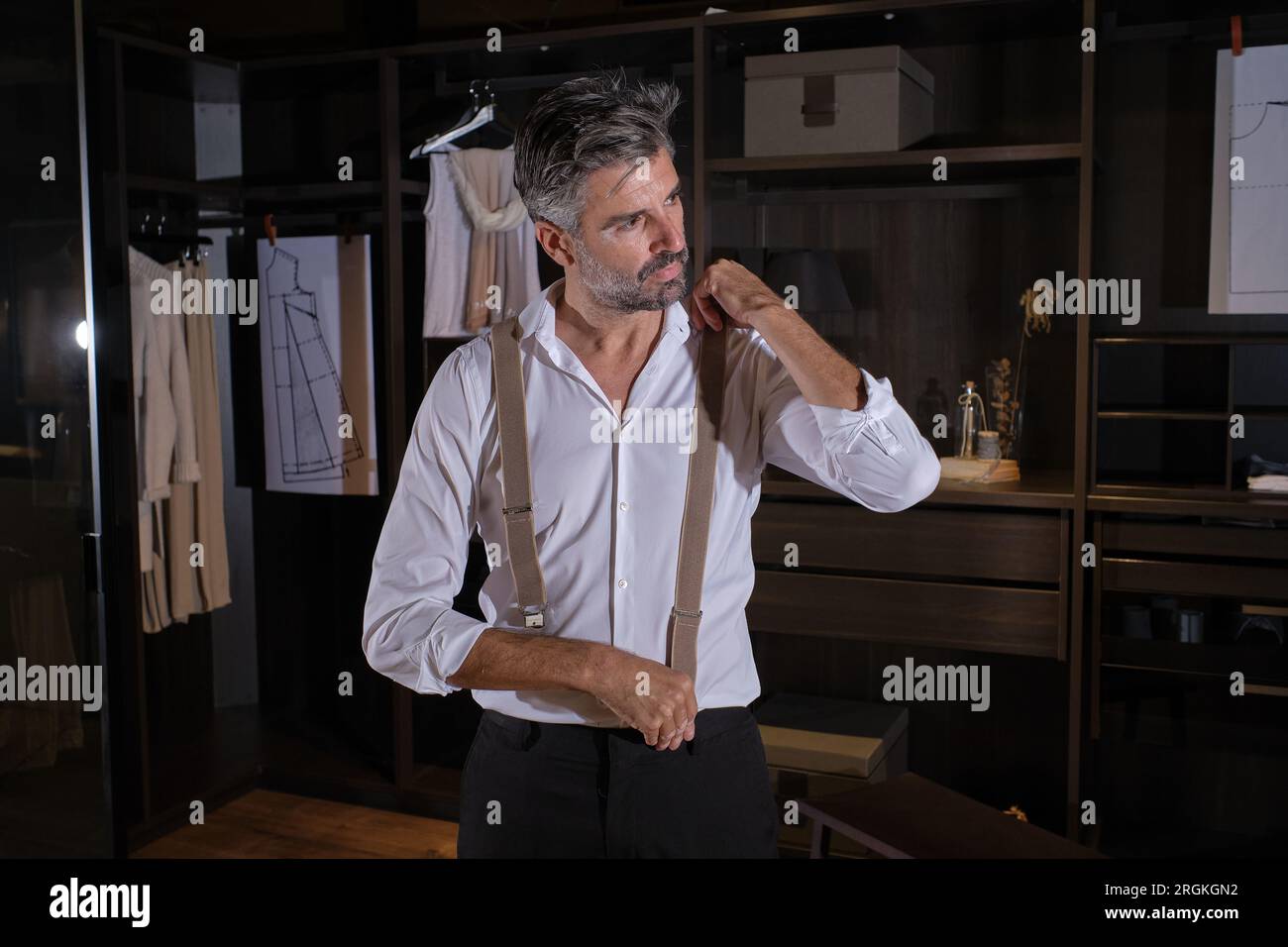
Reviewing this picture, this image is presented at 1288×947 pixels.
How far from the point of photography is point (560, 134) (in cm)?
170

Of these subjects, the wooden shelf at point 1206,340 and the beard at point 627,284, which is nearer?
the beard at point 627,284

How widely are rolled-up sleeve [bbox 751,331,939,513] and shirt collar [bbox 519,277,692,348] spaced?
0.17 metres

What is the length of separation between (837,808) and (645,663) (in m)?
1.13

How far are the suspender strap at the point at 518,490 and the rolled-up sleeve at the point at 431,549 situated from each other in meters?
0.05

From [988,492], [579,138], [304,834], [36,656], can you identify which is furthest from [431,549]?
[304,834]

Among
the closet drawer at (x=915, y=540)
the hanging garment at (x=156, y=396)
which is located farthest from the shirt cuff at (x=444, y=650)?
the hanging garment at (x=156, y=396)

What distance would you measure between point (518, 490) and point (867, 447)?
464 mm

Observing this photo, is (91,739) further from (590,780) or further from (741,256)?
(741,256)

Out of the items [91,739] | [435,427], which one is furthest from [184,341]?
[435,427]

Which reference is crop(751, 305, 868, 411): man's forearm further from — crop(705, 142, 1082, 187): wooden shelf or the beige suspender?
crop(705, 142, 1082, 187): wooden shelf

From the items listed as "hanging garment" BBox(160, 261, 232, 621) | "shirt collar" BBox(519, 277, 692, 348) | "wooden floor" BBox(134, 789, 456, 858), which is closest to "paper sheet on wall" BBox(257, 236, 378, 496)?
"hanging garment" BBox(160, 261, 232, 621)

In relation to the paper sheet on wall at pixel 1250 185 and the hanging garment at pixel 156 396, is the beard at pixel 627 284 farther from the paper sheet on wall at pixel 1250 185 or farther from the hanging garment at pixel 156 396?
the hanging garment at pixel 156 396

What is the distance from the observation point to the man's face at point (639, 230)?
1.69 metres

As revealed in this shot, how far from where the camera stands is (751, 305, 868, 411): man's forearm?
5.11 ft
